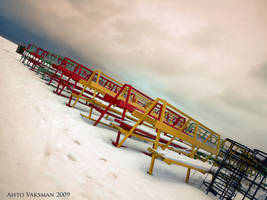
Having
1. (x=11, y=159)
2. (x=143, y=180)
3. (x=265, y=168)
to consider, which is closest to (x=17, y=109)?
(x=11, y=159)

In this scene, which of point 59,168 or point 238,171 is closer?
point 59,168

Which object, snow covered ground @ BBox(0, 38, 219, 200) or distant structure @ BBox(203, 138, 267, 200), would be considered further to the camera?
distant structure @ BBox(203, 138, 267, 200)

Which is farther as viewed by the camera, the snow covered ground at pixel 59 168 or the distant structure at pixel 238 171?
the distant structure at pixel 238 171

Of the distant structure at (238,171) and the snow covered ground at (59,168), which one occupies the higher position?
the distant structure at (238,171)

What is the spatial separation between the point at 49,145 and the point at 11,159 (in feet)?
2.17

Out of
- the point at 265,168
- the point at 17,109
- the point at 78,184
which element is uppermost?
the point at 265,168

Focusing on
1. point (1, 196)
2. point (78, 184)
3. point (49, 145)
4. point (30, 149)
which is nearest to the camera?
point (1, 196)

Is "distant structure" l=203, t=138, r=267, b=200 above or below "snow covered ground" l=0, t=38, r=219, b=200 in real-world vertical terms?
above

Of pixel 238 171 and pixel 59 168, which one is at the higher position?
pixel 238 171

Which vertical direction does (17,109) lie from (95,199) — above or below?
below

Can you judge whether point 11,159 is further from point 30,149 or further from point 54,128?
point 54,128

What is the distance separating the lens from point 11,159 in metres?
1.72

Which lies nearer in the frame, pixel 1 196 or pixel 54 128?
pixel 1 196

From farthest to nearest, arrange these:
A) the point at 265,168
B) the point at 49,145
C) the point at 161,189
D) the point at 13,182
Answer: the point at 265,168, the point at 161,189, the point at 49,145, the point at 13,182
